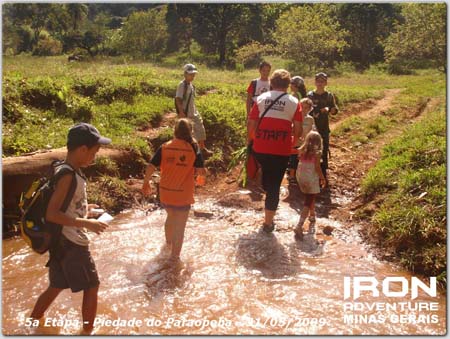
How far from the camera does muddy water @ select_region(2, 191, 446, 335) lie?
374 cm

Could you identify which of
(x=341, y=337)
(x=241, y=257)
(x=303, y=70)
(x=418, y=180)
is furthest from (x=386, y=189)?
(x=303, y=70)

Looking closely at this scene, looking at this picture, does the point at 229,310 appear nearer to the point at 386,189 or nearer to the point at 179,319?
the point at 179,319

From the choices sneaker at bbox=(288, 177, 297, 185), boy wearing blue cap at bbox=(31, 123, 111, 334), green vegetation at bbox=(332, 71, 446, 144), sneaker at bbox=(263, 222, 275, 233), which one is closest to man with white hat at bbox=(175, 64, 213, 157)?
sneaker at bbox=(288, 177, 297, 185)

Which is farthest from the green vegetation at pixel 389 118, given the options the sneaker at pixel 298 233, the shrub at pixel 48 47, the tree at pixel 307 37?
the shrub at pixel 48 47

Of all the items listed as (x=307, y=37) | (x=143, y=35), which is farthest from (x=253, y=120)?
(x=143, y=35)

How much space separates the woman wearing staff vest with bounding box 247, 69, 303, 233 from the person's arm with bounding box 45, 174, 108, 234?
8.76 ft

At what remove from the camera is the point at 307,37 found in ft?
101

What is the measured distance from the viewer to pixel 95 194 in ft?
20.4

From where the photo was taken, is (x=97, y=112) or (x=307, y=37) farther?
(x=307, y=37)

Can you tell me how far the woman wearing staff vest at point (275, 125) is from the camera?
5.11 metres

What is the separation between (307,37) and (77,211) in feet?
98.2

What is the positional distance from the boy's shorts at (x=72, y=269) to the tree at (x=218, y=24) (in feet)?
121

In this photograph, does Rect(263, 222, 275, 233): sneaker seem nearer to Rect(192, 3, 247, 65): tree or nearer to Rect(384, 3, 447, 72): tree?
Rect(384, 3, 447, 72): tree

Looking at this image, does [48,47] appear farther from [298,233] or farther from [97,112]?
[298,233]
